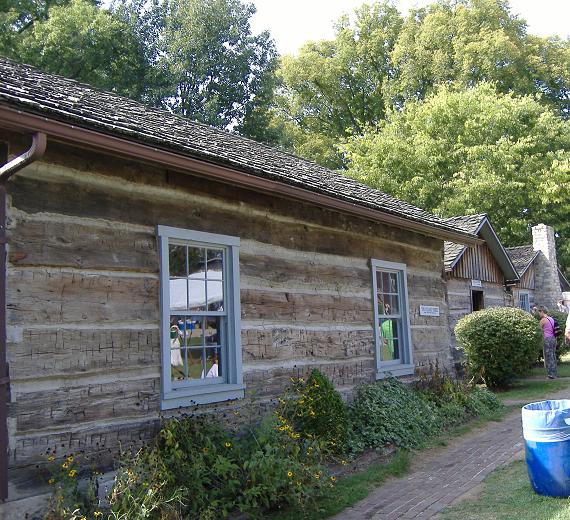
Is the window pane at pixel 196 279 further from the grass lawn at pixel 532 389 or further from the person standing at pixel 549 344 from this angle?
the person standing at pixel 549 344

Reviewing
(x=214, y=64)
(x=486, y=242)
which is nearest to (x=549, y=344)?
(x=486, y=242)

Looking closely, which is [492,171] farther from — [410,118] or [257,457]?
[257,457]

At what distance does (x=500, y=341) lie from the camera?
43.5ft

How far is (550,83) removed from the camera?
34.8 metres

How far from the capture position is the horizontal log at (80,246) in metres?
5.21

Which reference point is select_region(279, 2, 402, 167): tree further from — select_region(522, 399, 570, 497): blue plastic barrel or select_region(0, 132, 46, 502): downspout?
select_region(0, 132, 46, 502): downspout

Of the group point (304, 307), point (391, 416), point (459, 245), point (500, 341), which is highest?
point (459, 245)

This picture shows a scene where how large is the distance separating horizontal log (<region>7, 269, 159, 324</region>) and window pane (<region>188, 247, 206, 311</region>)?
2.02 ft

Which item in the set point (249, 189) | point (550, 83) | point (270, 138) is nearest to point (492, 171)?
point (270, 138)

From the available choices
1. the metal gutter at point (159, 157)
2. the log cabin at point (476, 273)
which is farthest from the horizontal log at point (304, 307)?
the log cabin at point (476, 273)

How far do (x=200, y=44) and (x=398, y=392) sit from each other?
19.1 metres

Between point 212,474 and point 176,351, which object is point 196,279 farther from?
point 212,474

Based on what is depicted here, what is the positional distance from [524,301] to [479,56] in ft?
49.7

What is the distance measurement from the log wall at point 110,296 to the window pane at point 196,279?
11.9 inches
